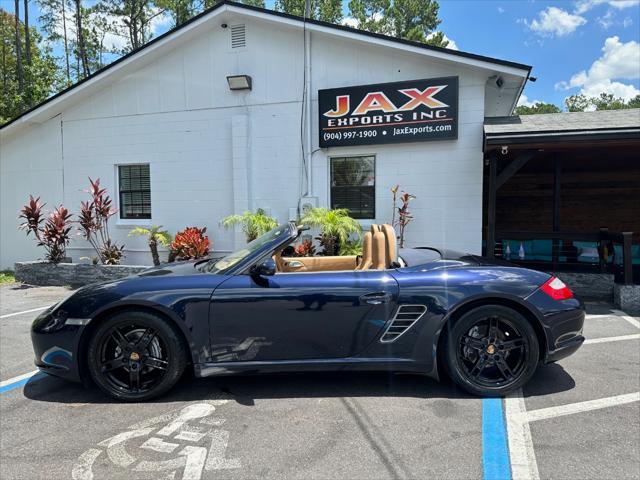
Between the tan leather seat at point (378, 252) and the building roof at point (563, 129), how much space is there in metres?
4.27

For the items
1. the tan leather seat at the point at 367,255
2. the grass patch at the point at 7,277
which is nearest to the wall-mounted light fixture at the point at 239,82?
the tan leather seat at the point at 367,255

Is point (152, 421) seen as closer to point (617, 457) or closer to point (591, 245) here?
point (617, 457)

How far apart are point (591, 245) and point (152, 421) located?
911 centimetres

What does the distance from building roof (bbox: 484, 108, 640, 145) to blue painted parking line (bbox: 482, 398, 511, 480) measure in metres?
4.92

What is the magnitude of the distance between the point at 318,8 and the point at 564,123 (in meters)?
21.6

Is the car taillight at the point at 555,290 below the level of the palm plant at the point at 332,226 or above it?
below

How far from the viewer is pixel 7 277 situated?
10.1m

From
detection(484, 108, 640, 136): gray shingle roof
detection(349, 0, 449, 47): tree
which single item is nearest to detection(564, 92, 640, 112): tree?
detection(349, 0, 449, 47): tree

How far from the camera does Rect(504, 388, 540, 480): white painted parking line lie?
231 cm

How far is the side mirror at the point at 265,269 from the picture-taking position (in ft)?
10.3

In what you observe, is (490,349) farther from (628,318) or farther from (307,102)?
(307,102)

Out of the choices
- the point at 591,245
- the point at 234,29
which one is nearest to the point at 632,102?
the point at 591,245

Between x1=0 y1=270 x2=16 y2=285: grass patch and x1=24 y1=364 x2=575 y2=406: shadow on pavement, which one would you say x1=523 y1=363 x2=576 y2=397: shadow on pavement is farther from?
x1=0 y1=270 x2=16 y2=285: grass patch

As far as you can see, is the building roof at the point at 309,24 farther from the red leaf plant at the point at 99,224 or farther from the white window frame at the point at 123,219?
the red leaf plant at the point at 99,224
